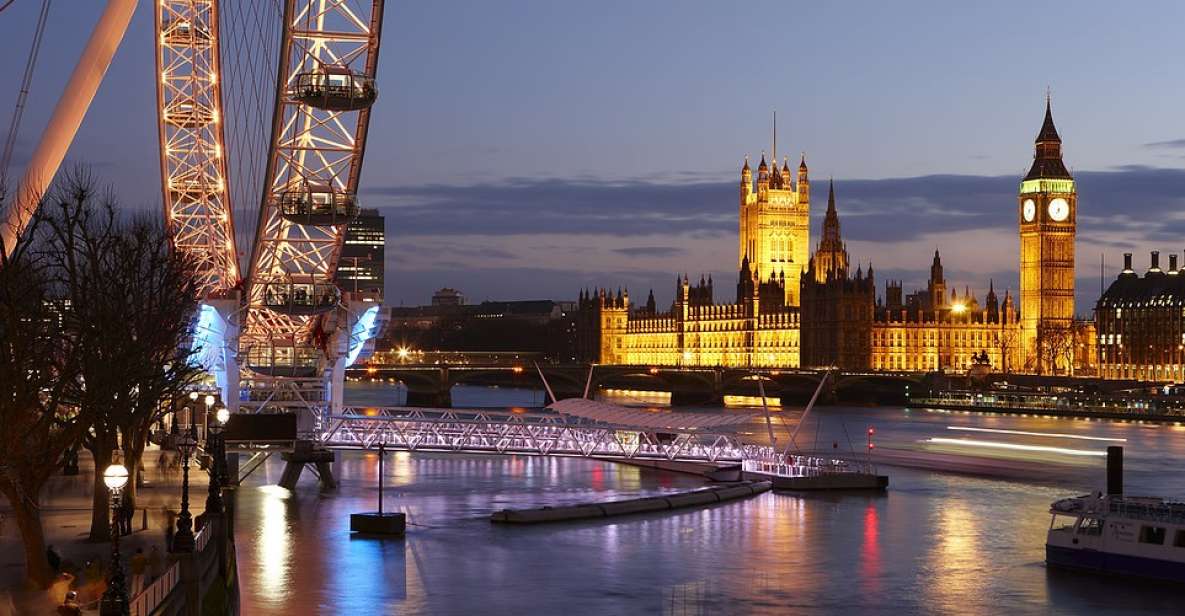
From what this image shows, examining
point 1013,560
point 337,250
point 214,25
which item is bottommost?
point 1013,560

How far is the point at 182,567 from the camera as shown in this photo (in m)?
24.5

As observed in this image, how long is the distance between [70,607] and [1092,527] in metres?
28.7

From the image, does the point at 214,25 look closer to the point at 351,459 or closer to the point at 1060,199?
the point at 351,459

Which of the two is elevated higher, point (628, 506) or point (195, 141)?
point (195, 141)

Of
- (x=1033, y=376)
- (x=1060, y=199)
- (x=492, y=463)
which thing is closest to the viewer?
(x=492, y=463)

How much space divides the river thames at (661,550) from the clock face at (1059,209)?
121m

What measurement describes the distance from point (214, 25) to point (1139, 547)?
1265 inches

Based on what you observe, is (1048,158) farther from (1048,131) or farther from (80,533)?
(80,533)

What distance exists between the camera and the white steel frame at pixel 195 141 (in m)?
56.5

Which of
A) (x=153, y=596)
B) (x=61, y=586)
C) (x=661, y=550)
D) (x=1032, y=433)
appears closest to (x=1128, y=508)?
(x=661, y=550)

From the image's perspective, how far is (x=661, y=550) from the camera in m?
45.4

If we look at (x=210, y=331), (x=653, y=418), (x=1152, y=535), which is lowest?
(x=1152, y=535)

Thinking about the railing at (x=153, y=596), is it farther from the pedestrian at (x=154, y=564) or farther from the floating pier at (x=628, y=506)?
the floating pier at (x=628, y=506)

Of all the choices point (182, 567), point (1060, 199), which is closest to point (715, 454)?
point (182, 567)
